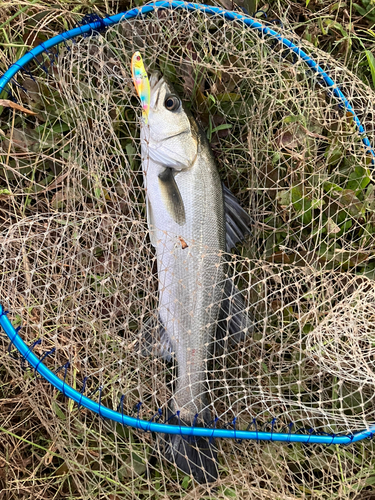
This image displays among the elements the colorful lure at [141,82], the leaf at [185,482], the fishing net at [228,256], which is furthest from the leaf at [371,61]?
the leaf at [185,482]

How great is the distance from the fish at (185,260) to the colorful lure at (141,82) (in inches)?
1.4

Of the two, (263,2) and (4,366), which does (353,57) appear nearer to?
(263,2)

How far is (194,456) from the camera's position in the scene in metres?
2.43

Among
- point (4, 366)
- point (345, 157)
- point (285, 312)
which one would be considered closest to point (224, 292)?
point (285, 312)

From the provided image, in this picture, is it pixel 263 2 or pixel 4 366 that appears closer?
pixel 4 366

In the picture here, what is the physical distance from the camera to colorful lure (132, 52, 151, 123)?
2355 mm

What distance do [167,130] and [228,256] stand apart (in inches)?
36.4

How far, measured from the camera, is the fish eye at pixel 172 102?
249 centimetres

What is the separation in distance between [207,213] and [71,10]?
1.78 meters

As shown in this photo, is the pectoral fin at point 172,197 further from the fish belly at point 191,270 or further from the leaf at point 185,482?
the leaf at point 185,482

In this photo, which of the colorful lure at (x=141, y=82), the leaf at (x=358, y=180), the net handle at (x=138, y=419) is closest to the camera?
the net handle at (x=138, y=419)

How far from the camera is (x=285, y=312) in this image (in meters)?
2.72

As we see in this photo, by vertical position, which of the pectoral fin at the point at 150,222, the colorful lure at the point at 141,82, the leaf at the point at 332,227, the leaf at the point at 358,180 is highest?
the colorful lure at the point at 141,82

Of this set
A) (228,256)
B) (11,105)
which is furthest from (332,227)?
(11,105)
